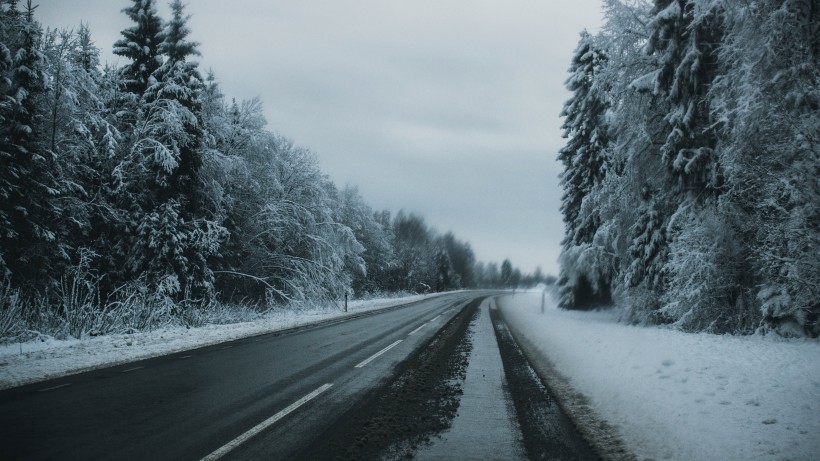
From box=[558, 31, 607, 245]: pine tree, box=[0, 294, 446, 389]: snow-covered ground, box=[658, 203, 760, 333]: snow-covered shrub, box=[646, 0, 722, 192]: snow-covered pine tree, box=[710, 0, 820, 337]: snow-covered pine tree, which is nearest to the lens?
box=[0, 294, 446, 389]: snow-covered ground

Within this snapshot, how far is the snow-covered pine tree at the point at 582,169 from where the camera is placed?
1995 centimetres

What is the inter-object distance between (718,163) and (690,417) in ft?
27.9

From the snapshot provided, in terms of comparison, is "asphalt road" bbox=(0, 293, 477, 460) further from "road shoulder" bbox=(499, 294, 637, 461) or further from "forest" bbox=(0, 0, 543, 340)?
"forest" bbox=(0, 0, 543, 340)

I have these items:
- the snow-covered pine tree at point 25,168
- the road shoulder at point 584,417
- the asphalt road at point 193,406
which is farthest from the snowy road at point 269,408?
the snow-covered pine tree at point 25,168

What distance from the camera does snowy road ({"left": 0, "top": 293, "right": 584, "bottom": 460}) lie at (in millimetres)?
4020

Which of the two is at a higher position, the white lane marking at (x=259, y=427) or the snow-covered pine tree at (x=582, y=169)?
the snow-covered pine tree at (x=582, y=169)

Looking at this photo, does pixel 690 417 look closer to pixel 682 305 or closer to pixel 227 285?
pixel 682 305

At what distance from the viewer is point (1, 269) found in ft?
37.1

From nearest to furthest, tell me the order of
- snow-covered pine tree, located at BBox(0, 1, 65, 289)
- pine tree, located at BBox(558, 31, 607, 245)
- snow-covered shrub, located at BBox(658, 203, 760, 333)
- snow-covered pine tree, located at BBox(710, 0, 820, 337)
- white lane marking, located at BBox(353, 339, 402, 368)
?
snow-covered pine tree, located at BBox(710, 0, 820, 337) → white lane marking, located at BBox(353, 339, 402, 368) → snow-covered shrub, located at BBox(658, 203, 760, 333) → snow-covered pine tree, located at BBox(0, 1, 65, 289) → pine tree, located at BBox(558, 31, 607, 245)

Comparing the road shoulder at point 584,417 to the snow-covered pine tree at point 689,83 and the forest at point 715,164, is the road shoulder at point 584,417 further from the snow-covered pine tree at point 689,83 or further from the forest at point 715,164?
the snow-covered pine tree at point 689,83

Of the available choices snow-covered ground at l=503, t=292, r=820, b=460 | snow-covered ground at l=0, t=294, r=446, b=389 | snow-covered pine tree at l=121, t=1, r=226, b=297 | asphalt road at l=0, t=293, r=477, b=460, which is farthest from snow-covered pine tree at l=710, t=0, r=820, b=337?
snow-covered pine tree at l=121, t=1, r=226, b=297

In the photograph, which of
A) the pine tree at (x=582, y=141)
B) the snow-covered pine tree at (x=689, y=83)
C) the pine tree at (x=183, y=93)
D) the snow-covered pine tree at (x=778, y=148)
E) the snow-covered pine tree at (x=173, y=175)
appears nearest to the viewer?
the snow-covered pine tree at (x=778, y=148)

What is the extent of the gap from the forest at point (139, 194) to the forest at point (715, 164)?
49.8 ft

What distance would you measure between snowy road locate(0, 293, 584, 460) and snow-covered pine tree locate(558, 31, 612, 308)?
12641 mm
